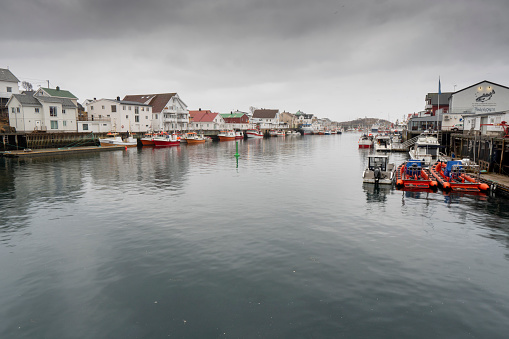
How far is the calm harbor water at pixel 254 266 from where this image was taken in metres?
9.65

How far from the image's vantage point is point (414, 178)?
31.0 m

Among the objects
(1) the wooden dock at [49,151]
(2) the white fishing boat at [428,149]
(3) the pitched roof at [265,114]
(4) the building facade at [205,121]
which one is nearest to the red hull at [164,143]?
(1) the wooden dock at [49,151]

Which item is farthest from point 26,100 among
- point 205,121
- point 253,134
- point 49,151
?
point 253,134

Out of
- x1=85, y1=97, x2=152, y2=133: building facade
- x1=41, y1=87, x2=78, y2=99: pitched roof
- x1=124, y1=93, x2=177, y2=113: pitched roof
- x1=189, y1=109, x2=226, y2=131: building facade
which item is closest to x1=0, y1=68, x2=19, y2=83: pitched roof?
x1=41, y1=87, x2=78, y2=99: pitched roof

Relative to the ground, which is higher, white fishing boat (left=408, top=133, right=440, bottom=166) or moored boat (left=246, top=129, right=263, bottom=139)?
moored boat (left=246, top=129, right=263, bottom=139)

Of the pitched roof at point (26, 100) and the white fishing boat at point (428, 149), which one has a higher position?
the pitched roof at point (26, 100)

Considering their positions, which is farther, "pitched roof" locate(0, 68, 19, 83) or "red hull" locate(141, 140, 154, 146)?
"red hull" locate(141, 140, 154, 146)

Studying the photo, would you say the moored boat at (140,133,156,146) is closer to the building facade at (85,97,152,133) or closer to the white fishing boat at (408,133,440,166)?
the building facade at (85,97,152,133)

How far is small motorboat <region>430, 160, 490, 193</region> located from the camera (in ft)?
89.0

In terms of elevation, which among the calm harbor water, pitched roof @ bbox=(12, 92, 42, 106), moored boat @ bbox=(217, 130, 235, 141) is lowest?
the calm harbor water

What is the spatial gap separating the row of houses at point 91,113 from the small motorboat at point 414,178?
247 ft

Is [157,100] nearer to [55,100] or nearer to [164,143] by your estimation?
[164,143]

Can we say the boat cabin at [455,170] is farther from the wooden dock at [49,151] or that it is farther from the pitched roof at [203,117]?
the pitched roof at [203,117]

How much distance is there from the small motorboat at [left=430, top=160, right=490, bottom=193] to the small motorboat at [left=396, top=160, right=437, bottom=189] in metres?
1.11
